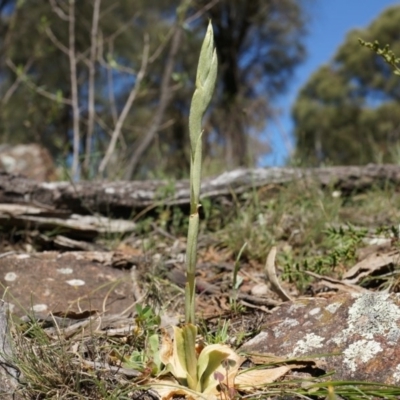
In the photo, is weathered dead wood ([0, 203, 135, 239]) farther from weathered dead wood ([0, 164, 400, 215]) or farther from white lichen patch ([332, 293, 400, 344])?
white lichen patch ([332, 293, 400, 344])

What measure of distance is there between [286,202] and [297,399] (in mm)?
1472

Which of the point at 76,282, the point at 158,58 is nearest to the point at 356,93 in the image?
the point at 158,58

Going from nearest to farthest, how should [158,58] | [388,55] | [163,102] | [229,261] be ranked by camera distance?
1. [388,55]
2. [229,261]
3. [163,102]
4. [158,58]

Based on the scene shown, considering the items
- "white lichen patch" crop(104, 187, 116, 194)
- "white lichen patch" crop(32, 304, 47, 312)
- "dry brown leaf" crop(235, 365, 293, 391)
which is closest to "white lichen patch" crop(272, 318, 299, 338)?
"dry brown leaf" crop(235, 365, 293, 391)

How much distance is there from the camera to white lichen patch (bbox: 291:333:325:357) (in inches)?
50.1

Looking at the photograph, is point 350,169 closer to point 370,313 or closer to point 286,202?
point 286,202

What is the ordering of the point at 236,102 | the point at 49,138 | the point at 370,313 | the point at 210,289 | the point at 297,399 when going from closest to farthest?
the point at 297,399, the point at 370,313, the point at 210,289, the point at 236,102, the point at 49,138

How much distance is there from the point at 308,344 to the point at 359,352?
11 centimetres

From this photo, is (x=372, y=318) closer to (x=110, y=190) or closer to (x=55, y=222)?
(x=55, y=222)

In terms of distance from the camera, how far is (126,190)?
2.57 m

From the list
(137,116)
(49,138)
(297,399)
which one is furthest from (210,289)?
(137,116)

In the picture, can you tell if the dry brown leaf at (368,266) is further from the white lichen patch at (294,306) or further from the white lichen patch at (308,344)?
the white lichen patch at (308,344)

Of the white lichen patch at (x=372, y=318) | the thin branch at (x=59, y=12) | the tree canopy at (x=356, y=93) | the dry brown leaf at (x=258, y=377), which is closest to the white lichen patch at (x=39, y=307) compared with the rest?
the dry brown leaf at (x=258, y=377)

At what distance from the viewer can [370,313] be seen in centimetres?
131
